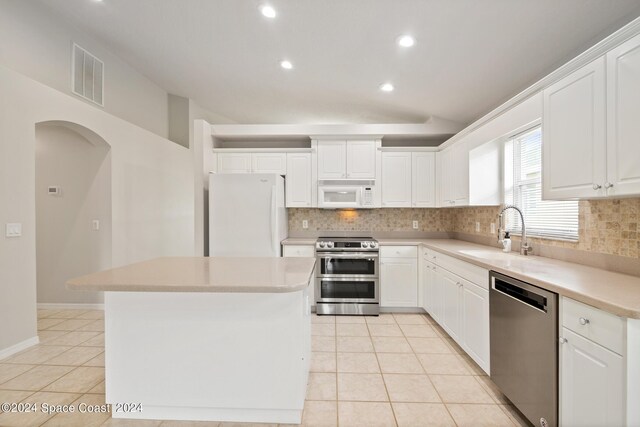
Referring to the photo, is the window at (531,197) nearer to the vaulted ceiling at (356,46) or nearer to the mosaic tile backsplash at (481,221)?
the mosaic tile backsplash at (481,221)

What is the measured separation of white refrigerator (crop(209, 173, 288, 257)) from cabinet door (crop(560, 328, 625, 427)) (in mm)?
2814

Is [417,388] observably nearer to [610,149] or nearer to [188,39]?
[610,149]

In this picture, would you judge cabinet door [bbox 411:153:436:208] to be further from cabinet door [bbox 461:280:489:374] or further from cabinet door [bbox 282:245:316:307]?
cabinet door [bbox 461:280:489:374]

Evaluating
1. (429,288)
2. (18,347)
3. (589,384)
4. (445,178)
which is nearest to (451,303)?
(429,288)

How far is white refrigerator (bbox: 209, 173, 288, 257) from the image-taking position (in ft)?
11.9

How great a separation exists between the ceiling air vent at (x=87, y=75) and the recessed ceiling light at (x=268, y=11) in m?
2.57

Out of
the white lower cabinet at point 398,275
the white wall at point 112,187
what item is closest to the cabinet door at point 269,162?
the white wall at point 112,187

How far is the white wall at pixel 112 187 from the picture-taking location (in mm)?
2629

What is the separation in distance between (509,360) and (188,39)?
3970mm

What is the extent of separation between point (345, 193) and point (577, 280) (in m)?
2.75

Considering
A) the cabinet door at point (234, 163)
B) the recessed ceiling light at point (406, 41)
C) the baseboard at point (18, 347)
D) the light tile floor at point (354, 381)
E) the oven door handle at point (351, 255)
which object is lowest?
the light tile floor at point (354, 381)

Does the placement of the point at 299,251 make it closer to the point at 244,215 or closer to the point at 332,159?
the point at 244,215

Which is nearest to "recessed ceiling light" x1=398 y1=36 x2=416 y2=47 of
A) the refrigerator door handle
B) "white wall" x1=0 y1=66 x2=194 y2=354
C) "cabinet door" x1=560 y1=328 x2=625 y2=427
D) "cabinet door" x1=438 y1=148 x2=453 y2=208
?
"cabinet door" x1=438 y1=148 x2=453 y2=208

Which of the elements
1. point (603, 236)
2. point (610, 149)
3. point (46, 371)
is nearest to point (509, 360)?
point (603, 236)
